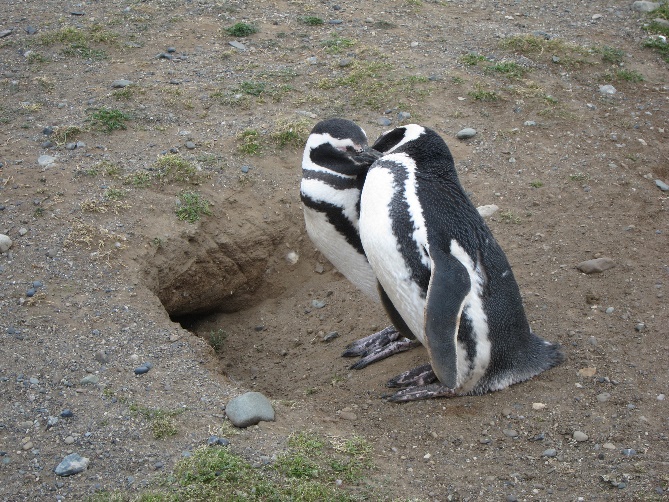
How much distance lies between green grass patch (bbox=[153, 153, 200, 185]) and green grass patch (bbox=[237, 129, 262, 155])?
0.38m

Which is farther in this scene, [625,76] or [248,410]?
[625,76]

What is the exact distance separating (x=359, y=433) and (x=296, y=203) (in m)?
1.82

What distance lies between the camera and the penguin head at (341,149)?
3623mm

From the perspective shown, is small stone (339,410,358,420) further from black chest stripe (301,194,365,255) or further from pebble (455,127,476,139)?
pebble (455,127,476,139)

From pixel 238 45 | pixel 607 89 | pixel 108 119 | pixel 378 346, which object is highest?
pixel 607 89

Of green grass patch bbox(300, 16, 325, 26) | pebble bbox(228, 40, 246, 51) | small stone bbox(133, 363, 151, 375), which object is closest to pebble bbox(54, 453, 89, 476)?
small stone bbox(133, 363, 151, 375)

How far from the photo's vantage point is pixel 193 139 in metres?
4.76

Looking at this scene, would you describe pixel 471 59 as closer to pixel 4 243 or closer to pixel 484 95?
pixel 484 95

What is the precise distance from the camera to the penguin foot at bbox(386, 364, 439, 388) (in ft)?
11.3

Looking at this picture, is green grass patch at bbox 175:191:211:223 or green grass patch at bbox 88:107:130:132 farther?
green grass patch at bbox 88:107:130:132

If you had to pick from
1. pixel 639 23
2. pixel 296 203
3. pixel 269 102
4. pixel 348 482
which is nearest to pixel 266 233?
pixel 296 203

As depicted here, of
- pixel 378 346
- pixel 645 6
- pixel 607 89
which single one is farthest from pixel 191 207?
pixel 645 6

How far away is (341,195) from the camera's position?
3.68 meters

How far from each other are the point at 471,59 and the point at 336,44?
1040mm
